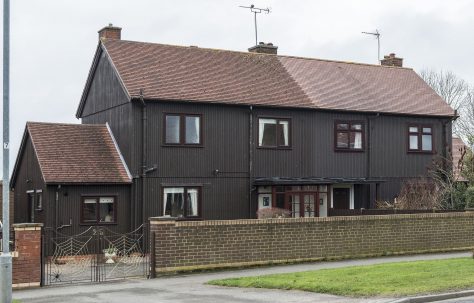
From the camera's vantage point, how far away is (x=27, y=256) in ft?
59.6

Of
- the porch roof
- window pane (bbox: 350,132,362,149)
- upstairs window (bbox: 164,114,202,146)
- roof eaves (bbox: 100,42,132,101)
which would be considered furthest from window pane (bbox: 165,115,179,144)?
window pane (bbox: 350,132,362,149)

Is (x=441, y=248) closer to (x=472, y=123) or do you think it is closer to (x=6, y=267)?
(x=6, y=267)

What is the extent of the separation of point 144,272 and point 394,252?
8.42 m

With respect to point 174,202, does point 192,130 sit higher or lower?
higher

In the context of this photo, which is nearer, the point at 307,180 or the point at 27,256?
the point at 27,256

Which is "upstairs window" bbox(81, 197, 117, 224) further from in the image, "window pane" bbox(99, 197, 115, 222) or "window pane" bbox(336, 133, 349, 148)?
"window pane" bbox(336, 133, 349, 148)

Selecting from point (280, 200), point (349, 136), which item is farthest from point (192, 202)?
point (349, 136)

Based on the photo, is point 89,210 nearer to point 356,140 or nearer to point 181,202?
point 181,202

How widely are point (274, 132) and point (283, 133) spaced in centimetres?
43

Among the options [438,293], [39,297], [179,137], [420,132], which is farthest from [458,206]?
[39,297]

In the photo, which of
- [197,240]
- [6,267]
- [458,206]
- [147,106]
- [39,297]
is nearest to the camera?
[6,267]

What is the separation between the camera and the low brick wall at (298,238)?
20.2 meters

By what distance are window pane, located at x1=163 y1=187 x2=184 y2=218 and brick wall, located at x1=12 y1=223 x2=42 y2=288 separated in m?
10.1

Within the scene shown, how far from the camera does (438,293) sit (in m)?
14.6
